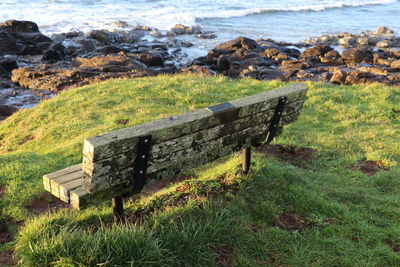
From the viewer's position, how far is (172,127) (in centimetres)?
376

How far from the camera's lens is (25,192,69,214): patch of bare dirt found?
5.39 metres

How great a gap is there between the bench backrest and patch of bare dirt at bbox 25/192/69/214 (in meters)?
2.05

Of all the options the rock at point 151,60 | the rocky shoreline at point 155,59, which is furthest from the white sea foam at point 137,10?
the rock at point 151,60

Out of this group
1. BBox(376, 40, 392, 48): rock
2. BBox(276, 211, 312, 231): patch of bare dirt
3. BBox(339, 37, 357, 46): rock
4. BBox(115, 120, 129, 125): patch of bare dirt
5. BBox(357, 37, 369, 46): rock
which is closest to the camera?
BBox(276, 211, 312, 231): patch of bare dirt

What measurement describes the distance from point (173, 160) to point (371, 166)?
4197 mm

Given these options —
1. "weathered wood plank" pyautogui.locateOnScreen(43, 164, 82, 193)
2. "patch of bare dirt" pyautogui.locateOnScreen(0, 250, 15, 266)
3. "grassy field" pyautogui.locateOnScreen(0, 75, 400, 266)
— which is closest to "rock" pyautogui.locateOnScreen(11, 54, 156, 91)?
"grassy field" pyautogui.locateOnScreen(0, 75, 400, 266)

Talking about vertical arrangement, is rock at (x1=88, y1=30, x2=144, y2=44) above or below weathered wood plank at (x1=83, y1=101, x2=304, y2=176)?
below

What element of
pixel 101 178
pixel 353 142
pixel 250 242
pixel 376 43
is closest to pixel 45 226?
pixel 101 178

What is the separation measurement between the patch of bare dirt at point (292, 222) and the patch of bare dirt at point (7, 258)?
2769 mm

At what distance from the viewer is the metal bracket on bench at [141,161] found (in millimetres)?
3572

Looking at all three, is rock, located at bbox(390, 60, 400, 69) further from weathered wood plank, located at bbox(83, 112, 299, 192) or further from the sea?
weathered wood plank, located at bbox(83, 112, 299, 192)

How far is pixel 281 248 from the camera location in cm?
413

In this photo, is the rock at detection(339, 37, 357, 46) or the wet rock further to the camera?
the wet rock

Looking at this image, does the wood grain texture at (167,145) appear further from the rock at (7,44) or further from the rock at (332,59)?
the rock at (7,44)
